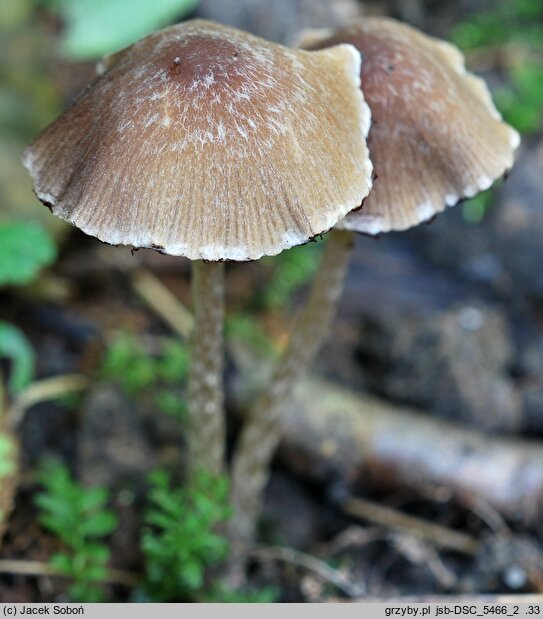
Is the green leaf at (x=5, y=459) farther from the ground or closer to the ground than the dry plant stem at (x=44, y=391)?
farther from the ground

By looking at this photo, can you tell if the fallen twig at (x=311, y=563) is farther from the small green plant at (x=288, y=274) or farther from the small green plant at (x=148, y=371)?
the small green plant at (x=288, y=274)

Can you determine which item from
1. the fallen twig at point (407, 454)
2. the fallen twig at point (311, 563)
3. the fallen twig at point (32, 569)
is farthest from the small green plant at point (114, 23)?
the fallen twig at point (311, 563)

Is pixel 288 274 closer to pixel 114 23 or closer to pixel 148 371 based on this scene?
pixel 148 371

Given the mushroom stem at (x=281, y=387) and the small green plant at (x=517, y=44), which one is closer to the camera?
the mushroom stem at (x=281, y=387)

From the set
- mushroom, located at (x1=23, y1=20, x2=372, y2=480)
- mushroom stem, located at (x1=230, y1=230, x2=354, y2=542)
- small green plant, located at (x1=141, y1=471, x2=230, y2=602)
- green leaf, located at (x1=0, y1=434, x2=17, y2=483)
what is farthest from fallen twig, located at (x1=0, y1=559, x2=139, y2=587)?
mushroom, located at (x1=23, y1=20, x2=372, y2=480)

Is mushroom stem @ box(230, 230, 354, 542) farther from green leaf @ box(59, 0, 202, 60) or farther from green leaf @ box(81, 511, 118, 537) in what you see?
green leaf @ box(59, 0, 202, 60)

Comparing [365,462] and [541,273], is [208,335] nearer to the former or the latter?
[365,462]
